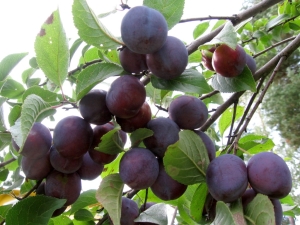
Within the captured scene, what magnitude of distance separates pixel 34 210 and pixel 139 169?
215 mm

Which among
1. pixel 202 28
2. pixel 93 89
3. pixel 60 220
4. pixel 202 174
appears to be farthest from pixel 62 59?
pixel 202 28

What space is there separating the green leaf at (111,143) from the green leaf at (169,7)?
0.22 metres

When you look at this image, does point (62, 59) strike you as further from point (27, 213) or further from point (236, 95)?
point (236, 95)

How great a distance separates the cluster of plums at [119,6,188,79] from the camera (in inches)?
18.9

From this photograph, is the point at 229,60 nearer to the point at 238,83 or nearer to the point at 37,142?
the point at 238,83

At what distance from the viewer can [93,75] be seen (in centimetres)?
53

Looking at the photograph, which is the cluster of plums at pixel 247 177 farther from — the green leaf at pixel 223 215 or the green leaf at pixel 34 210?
the green leaf at pixel 34 210

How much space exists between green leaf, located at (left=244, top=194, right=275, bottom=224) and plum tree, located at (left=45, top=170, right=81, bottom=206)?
0.31m

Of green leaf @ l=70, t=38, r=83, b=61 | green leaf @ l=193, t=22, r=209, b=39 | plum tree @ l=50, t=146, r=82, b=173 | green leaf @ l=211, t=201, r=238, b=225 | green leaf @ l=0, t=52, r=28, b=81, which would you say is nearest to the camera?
green leaf @ l=211, t=201, r=238, b=225

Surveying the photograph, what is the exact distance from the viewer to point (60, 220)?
31.9 inches

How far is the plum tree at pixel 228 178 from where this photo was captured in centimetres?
48

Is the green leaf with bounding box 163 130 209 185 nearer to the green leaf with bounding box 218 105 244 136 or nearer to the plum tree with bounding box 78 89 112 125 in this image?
the plum tree with bounding box 78 89 112 125

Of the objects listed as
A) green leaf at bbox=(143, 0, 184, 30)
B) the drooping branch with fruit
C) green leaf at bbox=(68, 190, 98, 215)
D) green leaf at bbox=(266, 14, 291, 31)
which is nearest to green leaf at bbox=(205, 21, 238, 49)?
the drooping branch with fruit

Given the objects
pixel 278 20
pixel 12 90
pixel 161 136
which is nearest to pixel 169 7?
pixel 161 136
